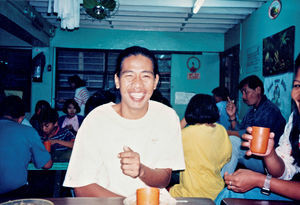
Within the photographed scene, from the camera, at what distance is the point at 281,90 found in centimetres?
419

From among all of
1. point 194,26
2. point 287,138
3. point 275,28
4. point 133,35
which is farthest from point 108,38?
point 287,138

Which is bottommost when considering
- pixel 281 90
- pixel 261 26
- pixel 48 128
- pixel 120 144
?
pixel 48 128

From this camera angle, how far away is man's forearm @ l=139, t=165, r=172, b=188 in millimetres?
1395

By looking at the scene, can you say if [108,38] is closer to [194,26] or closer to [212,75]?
[194,26]

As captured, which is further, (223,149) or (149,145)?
(223,149)

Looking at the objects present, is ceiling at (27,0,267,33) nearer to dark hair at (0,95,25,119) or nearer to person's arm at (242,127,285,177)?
dark hair at (0,95,25,119)

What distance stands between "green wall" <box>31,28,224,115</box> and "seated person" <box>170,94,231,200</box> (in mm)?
4886

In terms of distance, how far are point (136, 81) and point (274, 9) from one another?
389 centimetres

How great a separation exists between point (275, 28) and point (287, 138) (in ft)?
10.6

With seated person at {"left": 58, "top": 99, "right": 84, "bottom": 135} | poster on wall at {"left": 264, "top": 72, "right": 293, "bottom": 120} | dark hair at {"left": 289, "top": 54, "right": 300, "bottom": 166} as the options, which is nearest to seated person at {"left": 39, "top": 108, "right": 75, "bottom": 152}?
seated person at {"left": 58, "top": 99, "right": 84, "bottom": 135}

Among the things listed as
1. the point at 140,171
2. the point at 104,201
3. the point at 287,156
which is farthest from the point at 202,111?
the point at 104,201

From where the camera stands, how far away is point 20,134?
2215mm

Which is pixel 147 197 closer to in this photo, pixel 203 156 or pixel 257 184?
pixel 257 184

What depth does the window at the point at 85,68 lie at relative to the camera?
7160mm
